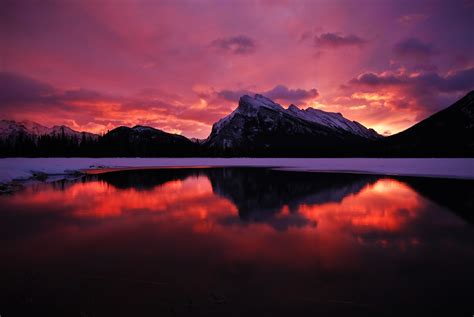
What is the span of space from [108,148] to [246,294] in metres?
135

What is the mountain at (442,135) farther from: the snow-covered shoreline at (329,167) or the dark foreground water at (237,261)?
the dark foreground water at (237,261)

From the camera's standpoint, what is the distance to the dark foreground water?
5145 mm

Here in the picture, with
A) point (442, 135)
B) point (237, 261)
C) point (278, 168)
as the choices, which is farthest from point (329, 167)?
point (442, 135)

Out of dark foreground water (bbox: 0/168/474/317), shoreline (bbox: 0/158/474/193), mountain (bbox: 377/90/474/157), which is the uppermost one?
mountain (bbox: 377/90/474/157)

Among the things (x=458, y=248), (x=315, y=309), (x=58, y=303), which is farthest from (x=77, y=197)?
(x=458, y=248)

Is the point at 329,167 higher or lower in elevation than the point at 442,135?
lower

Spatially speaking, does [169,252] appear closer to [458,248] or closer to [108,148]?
[458,248]

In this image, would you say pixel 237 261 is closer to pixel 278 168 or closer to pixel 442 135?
pixel 278 168

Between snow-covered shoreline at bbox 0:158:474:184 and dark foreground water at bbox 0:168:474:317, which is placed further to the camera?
snow-covered shoreline at bbox 0:158:474:184

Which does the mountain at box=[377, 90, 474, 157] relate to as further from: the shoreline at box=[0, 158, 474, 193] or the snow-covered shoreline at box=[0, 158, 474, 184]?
the shoreline at box=[0, 158, 474, 193]

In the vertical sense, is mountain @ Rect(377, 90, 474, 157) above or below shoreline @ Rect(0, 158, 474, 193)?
above

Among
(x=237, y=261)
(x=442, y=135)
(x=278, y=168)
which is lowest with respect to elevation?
(x=237, y=261)

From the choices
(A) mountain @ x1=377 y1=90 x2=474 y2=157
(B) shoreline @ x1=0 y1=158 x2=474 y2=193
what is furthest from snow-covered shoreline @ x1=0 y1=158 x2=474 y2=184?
(A) mountain @ x1=377 y1=90 x2=474 y2=157

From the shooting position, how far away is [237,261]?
7258 millimetres
